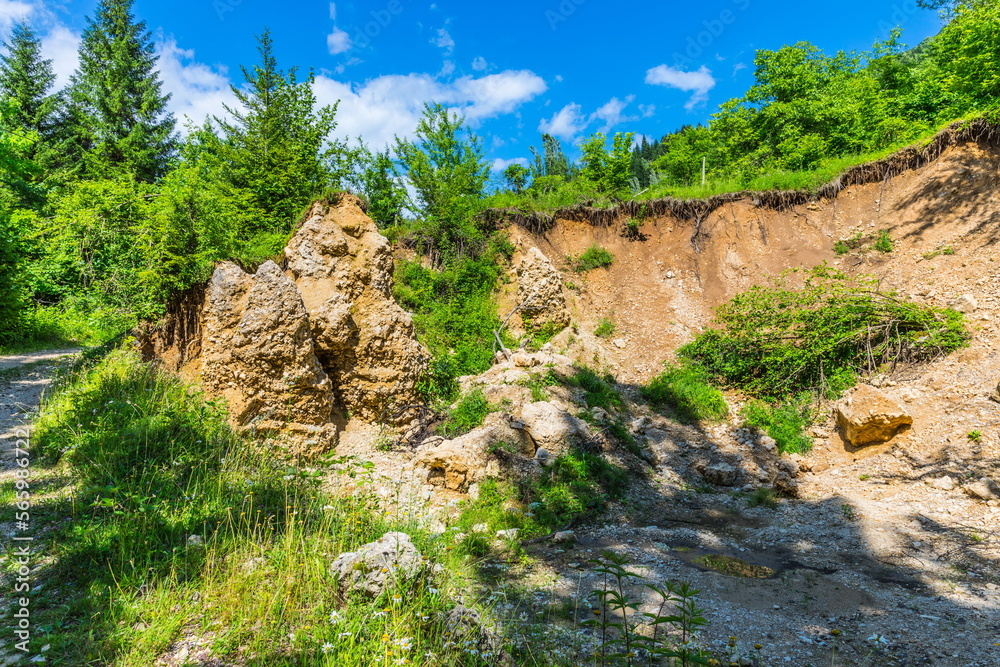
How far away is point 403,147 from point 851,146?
61.1 ft

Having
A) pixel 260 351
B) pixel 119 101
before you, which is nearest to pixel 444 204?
pixel 260 351

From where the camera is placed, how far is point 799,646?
3.52 meters

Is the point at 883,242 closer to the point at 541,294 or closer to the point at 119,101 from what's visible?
the point at 541,294

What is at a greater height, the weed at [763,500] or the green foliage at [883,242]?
the green foliage at [883,242]

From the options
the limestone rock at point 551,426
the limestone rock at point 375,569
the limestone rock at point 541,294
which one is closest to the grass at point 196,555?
the limestone rock at point 375,569

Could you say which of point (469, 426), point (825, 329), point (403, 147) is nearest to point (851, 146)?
point (825, 329)

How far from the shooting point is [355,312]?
28.5 feet

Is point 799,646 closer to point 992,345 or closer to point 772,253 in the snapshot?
point 992,345

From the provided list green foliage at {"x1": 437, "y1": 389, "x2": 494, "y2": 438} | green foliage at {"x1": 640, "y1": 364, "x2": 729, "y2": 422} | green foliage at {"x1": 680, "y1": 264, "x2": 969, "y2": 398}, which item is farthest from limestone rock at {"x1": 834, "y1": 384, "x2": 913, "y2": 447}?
green foliage at {"x1": 437, "y1": 389, "x2": 494, "y2": 438}

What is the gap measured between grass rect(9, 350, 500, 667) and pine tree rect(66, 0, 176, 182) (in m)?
20.8

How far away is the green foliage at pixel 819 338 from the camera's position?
9508 mm

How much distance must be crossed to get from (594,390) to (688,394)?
246cm

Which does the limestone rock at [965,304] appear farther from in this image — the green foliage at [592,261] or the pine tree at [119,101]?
the pine tree at [119,101]

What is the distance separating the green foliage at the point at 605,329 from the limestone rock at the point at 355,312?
681 cm
